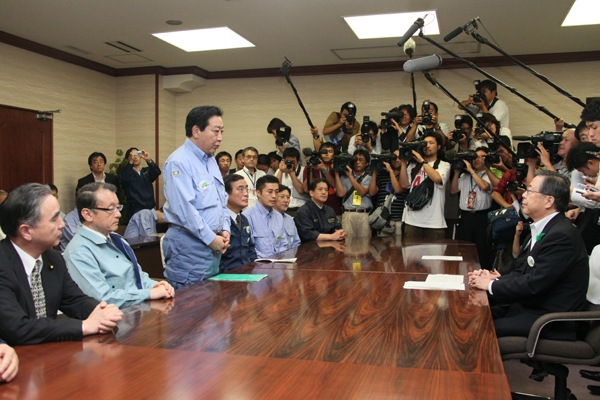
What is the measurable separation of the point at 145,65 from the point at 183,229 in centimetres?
495

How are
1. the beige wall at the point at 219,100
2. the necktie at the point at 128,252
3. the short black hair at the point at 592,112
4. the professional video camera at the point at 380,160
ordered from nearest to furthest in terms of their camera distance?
the necktie at the point at 128,252 → the short black hair at the point at 592,112 → the professional video camera at the point at 380,160 → the beige wall at the point at 219,100

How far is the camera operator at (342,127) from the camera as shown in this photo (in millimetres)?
5922

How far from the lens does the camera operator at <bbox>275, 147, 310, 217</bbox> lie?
546 cm

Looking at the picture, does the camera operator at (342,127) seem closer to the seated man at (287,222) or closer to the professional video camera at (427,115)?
the professional video camera at (427,115)

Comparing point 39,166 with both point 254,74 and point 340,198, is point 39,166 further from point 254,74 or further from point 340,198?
point 340,198

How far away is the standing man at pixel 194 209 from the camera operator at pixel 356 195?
228 cm

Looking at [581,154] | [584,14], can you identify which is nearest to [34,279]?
[581,154]

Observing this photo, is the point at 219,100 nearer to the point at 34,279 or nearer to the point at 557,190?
the point at 557,190

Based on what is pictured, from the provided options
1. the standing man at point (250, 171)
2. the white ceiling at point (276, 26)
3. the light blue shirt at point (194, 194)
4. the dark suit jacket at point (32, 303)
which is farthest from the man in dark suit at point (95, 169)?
the dark suit jacket at point (32, 303)

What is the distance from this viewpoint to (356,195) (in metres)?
5.05

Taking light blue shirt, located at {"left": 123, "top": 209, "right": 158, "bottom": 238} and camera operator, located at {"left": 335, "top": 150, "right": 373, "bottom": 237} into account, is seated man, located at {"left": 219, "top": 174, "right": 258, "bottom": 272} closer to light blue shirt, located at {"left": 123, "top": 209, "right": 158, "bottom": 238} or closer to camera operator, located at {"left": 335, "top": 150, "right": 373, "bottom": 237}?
camera operator, located at {"left": 335, "top": 150, "right": 373, "bottom": 237}

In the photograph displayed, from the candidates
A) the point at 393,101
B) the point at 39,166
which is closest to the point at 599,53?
the point at 393,101

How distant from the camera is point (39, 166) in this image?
616 cm

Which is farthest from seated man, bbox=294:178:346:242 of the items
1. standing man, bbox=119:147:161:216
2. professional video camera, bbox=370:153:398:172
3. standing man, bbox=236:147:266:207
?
standing man, bbox=119:147:161:216
